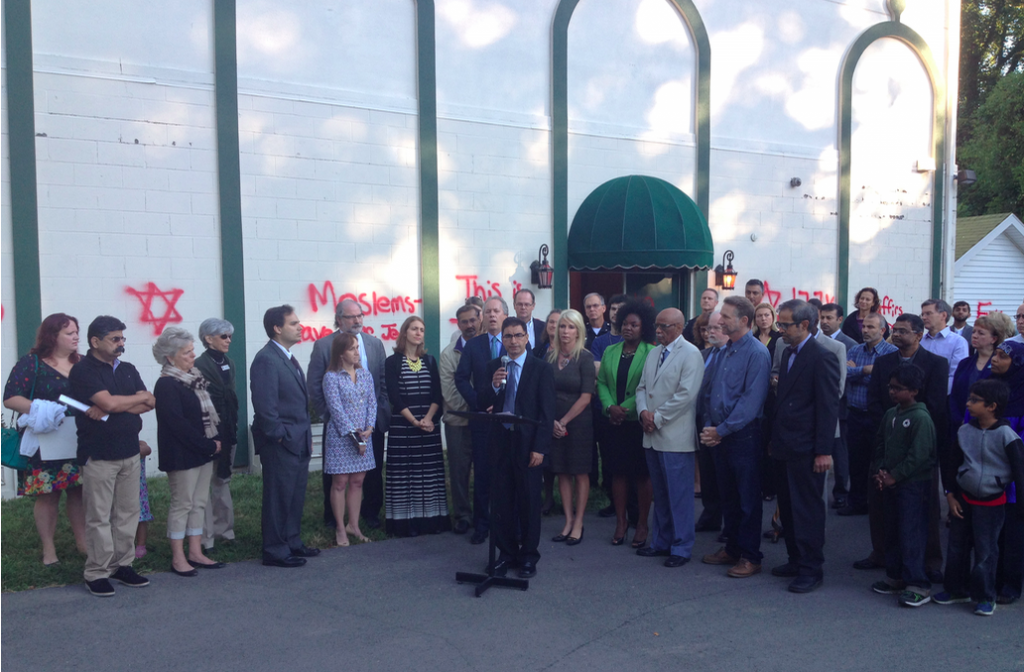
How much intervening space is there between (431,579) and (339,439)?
4.85 ft

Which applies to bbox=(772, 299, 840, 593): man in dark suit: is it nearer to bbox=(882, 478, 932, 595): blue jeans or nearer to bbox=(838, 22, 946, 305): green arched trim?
bbox=(882, 478, 932, 595): blue jeans

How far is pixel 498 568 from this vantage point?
226 inches

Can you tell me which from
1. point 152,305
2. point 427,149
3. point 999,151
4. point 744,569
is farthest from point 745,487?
point 999,151

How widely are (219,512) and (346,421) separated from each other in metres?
1.30

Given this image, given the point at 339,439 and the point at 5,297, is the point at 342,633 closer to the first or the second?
the point at 339,439

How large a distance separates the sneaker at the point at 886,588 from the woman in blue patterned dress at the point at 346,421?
13.0ft

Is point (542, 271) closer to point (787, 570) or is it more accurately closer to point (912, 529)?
point (787, 570)

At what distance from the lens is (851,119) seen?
14398mm

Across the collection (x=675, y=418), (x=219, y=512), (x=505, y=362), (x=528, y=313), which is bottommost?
(x=219, y=512)

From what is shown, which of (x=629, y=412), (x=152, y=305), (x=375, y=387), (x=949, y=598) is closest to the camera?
(x=949, y=598)

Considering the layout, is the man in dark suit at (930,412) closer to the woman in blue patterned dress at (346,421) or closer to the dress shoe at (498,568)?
the dress shoe at (498,568)

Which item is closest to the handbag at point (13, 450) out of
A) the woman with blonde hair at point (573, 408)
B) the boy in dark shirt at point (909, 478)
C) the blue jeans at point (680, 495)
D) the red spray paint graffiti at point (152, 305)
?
the red spray paint graffiti at point (152, 305)

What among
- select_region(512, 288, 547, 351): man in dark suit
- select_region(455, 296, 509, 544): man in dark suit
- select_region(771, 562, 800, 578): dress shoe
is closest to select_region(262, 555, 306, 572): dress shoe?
select_region(455, 296, 509, 544): man in dark suit

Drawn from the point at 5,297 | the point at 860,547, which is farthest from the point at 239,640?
the point at 5,297
